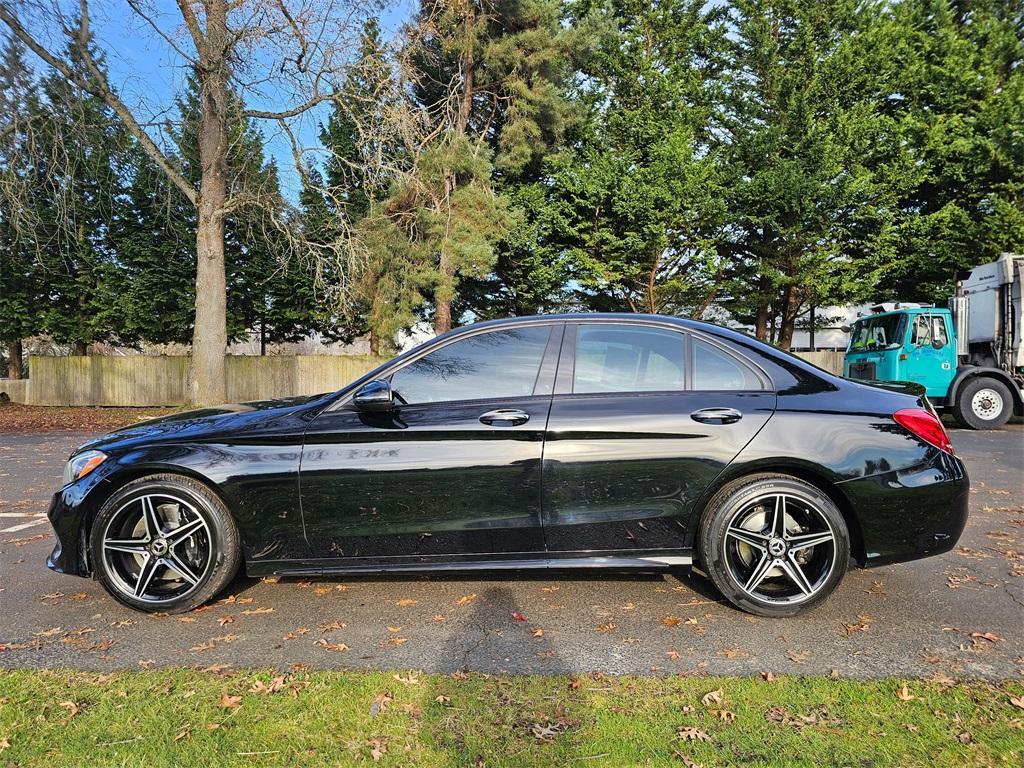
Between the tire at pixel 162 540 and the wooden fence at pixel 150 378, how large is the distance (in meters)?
16.4

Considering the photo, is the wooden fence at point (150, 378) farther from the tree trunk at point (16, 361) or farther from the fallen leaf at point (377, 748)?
Answer: the fallen leaf at point (377, 748)

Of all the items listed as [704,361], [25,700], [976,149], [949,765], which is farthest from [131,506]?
[976,149]

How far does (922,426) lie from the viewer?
3262 mm

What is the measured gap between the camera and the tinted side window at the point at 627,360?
340 cm

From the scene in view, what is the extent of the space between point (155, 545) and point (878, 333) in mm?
14018

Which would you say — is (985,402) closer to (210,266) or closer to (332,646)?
(332,646)

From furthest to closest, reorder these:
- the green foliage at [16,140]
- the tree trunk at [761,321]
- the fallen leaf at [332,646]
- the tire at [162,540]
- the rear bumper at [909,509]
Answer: the tree trunk at [761,321] → the green foliage at [16,140] → the tire at [162,540] → the rear bumper at [909,509] → the fallen leaf at [332,646]

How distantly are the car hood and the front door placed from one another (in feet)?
1.07

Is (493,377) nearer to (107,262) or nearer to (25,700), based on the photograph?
(25,700)

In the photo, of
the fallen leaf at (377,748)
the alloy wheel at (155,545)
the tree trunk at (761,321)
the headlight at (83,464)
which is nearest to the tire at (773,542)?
the fallen leaf at (377,748)

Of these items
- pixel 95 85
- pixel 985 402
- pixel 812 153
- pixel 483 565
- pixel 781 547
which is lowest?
pixel 483 565

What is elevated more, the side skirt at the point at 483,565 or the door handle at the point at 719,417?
the door handle at the point at 719,417

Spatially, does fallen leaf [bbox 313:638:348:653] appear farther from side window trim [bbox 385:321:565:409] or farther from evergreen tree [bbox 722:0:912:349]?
evergreen tree [bbox 722:0:912:349]

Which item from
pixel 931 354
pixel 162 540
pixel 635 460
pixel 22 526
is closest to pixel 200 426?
pixel 162 540
